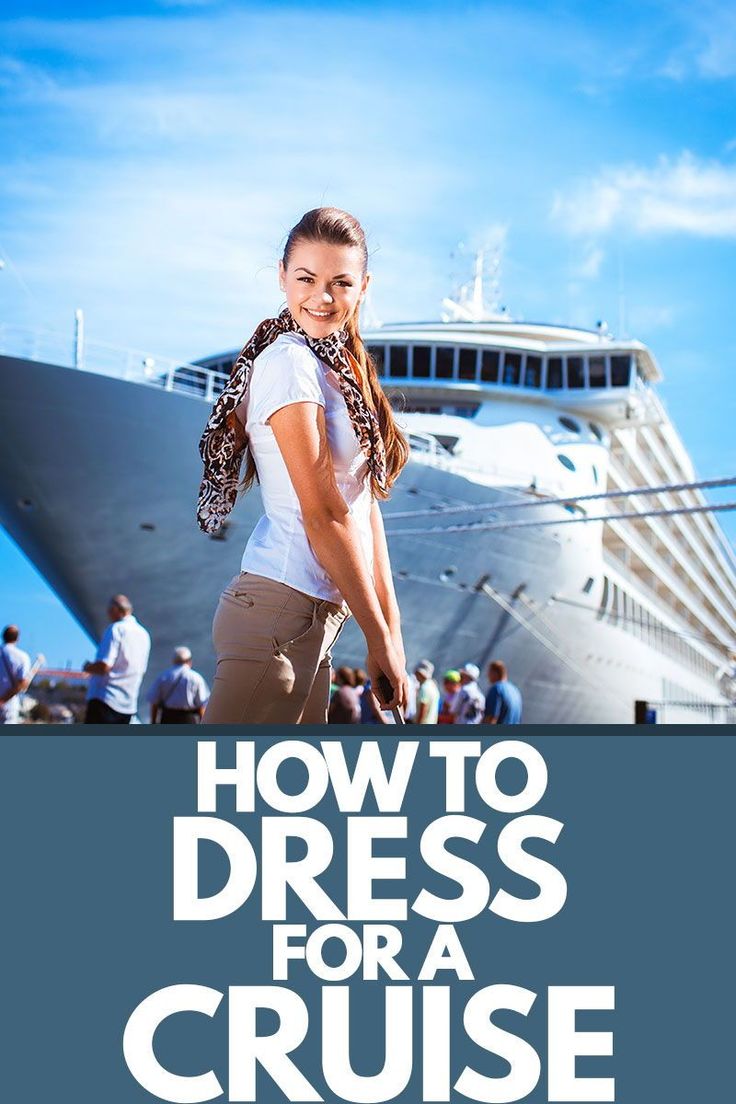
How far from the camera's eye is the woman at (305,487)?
1.81m

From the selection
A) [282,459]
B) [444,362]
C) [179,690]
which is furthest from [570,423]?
[282,459]

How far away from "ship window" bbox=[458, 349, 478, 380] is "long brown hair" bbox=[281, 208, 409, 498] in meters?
17.6

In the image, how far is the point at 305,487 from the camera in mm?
1799

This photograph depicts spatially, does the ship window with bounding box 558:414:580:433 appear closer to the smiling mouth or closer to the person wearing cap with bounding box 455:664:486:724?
the person wearing cap with bounding box 455:664:486:724

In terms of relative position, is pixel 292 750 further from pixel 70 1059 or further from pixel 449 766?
pixel 70 1059

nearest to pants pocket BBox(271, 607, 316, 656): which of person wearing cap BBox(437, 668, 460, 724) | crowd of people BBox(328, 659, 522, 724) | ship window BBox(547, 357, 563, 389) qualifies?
crowd of people BBox(328, 659, 522, 724)

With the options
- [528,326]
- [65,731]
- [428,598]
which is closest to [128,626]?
[65,731]

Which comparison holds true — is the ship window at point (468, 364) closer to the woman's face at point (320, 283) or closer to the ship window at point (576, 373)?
the ship window at point (576, 373)

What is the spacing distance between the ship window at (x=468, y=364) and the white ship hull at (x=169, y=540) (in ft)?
11.1

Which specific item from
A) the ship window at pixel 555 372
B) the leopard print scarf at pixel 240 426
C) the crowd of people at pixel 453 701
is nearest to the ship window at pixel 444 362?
the ship window at pixel 555 372

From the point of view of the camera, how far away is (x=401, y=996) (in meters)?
1.67

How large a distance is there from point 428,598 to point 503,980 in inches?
540

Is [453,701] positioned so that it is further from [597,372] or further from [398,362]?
→ [597,372]

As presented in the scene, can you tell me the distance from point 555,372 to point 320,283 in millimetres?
18541
